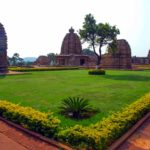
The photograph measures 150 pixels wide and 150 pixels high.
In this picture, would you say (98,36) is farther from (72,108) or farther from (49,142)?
(49,142)

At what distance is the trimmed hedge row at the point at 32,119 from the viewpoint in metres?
5.71

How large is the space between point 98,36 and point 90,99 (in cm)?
1753

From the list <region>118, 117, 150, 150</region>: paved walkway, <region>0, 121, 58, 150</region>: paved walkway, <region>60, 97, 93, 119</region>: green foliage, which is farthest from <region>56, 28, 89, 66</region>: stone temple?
<region>0, 121, 58, 150</region>: paved walkway

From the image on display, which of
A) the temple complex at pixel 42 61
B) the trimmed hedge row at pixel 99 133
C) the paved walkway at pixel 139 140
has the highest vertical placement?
the temple complex at pixel 42 61

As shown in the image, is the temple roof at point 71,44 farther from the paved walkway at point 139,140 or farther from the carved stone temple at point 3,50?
the paved walkway at point 139,140

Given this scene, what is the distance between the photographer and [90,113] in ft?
23.9

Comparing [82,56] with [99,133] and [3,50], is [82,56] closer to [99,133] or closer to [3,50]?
[3,50]

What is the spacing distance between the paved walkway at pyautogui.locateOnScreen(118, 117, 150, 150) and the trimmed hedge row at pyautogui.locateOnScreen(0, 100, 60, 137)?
5.56ft

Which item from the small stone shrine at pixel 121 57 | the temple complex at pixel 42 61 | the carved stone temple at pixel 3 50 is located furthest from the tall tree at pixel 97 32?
the temple complex at pixel 42 61

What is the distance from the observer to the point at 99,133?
515cm

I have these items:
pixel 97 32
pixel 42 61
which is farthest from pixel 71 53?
pixel 97 32

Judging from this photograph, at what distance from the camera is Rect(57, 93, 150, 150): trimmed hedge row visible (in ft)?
15.9

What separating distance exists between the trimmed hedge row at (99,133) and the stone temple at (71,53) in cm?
4136

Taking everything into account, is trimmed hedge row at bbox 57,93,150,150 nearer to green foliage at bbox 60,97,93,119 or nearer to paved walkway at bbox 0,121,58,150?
paved walkway at bbox 0,121,58,150
